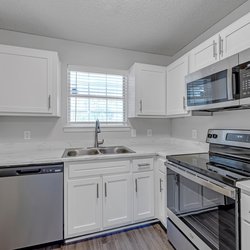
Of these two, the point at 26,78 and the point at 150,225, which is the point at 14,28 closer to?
the point at 26,78

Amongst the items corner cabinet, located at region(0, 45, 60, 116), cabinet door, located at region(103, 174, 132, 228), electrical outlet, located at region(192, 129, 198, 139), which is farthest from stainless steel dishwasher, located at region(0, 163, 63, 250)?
electrical outlet, located at region(192, 129, 198, 139)

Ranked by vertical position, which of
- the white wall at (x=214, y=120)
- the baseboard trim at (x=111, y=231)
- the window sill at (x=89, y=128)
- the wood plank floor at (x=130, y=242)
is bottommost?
the wood plank floor at (x=130, y=242)

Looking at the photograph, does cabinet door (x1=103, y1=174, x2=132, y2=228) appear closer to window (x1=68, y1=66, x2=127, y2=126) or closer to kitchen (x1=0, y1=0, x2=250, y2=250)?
kitchen (x1=0, y1=0, x2=250, y2=250)

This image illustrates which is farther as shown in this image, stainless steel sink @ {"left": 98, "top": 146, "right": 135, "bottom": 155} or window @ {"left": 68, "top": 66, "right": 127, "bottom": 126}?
window @ {"left": 68, "top": 66, "right": 127, "bottom": 126}

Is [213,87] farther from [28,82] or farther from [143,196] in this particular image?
[28,82]

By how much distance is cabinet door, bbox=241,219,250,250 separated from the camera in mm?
960

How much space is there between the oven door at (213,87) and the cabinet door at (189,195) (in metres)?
0.72

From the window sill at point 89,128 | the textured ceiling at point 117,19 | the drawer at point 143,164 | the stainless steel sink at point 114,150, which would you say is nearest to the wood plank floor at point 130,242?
A: the drawer at point 143,164

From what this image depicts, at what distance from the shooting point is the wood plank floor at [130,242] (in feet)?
5.56

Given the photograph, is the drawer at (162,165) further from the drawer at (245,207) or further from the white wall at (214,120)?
the drawer at (245,207)

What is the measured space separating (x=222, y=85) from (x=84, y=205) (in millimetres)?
1752

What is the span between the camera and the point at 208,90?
1.61 meters

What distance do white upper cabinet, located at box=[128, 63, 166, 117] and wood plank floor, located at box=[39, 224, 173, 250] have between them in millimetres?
1451

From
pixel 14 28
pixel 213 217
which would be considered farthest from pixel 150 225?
pixel 14 28
